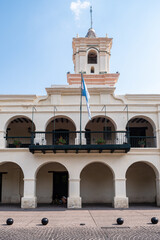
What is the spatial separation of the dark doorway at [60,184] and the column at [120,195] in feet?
14.9

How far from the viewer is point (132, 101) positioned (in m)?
18.9

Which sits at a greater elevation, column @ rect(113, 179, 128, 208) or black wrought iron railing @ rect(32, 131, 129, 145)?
black wrought iron railing @ rect(32, 131, 129, 145)

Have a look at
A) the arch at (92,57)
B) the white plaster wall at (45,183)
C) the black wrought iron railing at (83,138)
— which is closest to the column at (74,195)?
the black wrought iron railing at (83,138)

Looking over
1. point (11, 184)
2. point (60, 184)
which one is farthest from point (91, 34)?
point (11, 184)

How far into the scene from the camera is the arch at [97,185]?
768 inches

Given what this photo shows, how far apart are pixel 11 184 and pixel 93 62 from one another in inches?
544

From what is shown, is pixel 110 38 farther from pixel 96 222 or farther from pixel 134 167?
pixel 96 222

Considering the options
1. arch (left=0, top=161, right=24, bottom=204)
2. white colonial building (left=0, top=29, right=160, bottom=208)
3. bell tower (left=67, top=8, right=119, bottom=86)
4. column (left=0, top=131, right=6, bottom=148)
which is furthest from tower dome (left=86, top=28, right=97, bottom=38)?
arch (left=0, top=161, right=24, bottom=204)

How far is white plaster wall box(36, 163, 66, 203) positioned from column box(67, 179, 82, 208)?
3.19m

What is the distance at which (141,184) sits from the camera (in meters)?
19.8

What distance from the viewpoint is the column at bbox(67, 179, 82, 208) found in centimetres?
1647

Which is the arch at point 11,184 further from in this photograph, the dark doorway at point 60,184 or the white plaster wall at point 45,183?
the dark doorway at point 60,184

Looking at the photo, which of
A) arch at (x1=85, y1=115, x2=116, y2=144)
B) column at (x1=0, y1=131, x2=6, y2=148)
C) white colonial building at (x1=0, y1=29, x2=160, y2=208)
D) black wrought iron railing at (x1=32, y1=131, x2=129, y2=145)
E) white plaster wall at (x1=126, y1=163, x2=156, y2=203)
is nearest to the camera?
white colonial building at (x1=0, y1=29, x2=160, y2=208)

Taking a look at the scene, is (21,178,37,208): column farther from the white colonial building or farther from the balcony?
the balcony
